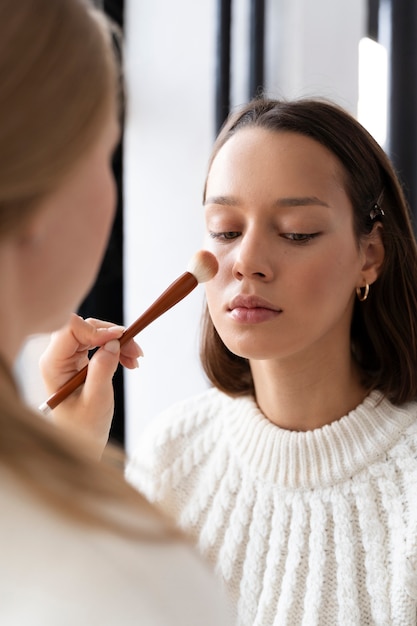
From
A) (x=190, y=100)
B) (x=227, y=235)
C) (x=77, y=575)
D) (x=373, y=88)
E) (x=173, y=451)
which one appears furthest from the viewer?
(x=190, y=100)

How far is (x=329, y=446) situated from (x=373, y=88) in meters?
0.66

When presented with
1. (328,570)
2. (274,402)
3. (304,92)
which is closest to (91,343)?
(274,402)

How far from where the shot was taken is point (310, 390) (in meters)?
1.09

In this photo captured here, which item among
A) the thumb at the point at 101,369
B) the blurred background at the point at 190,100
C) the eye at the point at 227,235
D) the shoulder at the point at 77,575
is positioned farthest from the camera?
the blurred background at the point at 190,100

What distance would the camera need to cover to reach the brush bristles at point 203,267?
3.10 ft

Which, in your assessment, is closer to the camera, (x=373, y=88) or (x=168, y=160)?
(x=373, y=88)

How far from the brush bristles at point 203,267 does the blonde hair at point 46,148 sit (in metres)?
0.44

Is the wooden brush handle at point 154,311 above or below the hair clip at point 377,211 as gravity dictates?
below

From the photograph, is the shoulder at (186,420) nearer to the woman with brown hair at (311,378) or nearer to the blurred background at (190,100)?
the woman with brown hair at (311,378)

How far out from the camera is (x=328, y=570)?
102 centimetres

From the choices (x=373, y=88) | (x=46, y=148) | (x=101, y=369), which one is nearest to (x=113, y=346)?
(x=101, y=369)

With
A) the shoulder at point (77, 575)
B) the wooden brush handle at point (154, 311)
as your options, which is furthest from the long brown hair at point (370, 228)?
the shoulder at point (77, 575)

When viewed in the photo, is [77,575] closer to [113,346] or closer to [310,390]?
[113,346]

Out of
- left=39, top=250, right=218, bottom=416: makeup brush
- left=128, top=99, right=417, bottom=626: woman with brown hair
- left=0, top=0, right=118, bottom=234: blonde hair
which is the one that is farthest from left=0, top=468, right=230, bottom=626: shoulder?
left=128, top=99, right=417, bottom=626: woman with brown hair
